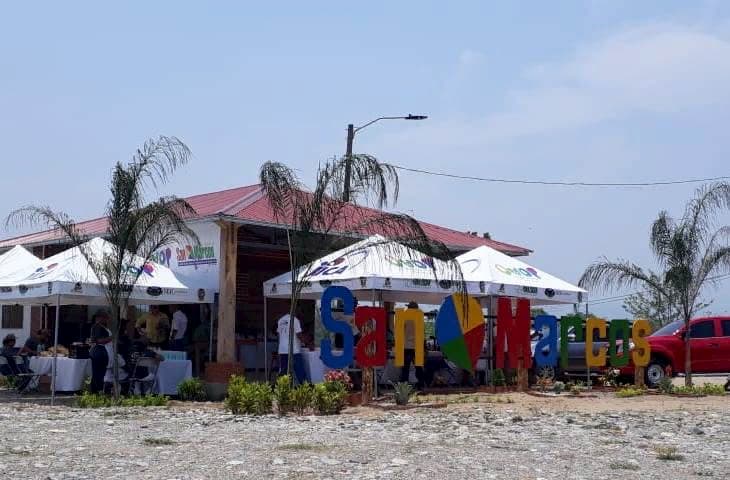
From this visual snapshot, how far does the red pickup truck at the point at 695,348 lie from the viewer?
70.6ft

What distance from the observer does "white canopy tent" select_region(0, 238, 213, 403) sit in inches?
651

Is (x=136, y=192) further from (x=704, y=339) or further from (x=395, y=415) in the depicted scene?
(x=704, y=339)

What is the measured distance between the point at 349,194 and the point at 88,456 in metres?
6.30

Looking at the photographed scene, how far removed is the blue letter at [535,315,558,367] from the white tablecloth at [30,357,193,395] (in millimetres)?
6426

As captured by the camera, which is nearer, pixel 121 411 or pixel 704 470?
pixel 704 470

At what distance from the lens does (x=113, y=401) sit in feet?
52.8

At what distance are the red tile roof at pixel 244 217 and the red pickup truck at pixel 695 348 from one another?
4993mm

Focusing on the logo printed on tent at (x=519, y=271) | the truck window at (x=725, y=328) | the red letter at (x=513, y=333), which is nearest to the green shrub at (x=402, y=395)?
the red letter at (x=513, y=333)

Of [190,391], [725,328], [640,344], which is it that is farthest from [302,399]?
[725,328]

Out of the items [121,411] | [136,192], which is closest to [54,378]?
[121,411]

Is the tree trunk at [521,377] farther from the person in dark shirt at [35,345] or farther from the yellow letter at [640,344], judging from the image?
the person in dark shirt at [35,345]

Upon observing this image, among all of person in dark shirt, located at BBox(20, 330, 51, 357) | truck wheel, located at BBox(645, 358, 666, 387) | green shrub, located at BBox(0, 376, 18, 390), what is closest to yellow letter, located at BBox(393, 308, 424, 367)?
truck wheel, located at BBox(645, 358, 666, 387)

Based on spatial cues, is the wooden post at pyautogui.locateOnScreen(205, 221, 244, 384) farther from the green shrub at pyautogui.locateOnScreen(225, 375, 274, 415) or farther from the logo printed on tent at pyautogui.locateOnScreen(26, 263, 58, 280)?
the green shrub at pyautogui.locateOnScreen(225, 375, 274, 415)

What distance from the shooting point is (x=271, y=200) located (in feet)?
49.8
